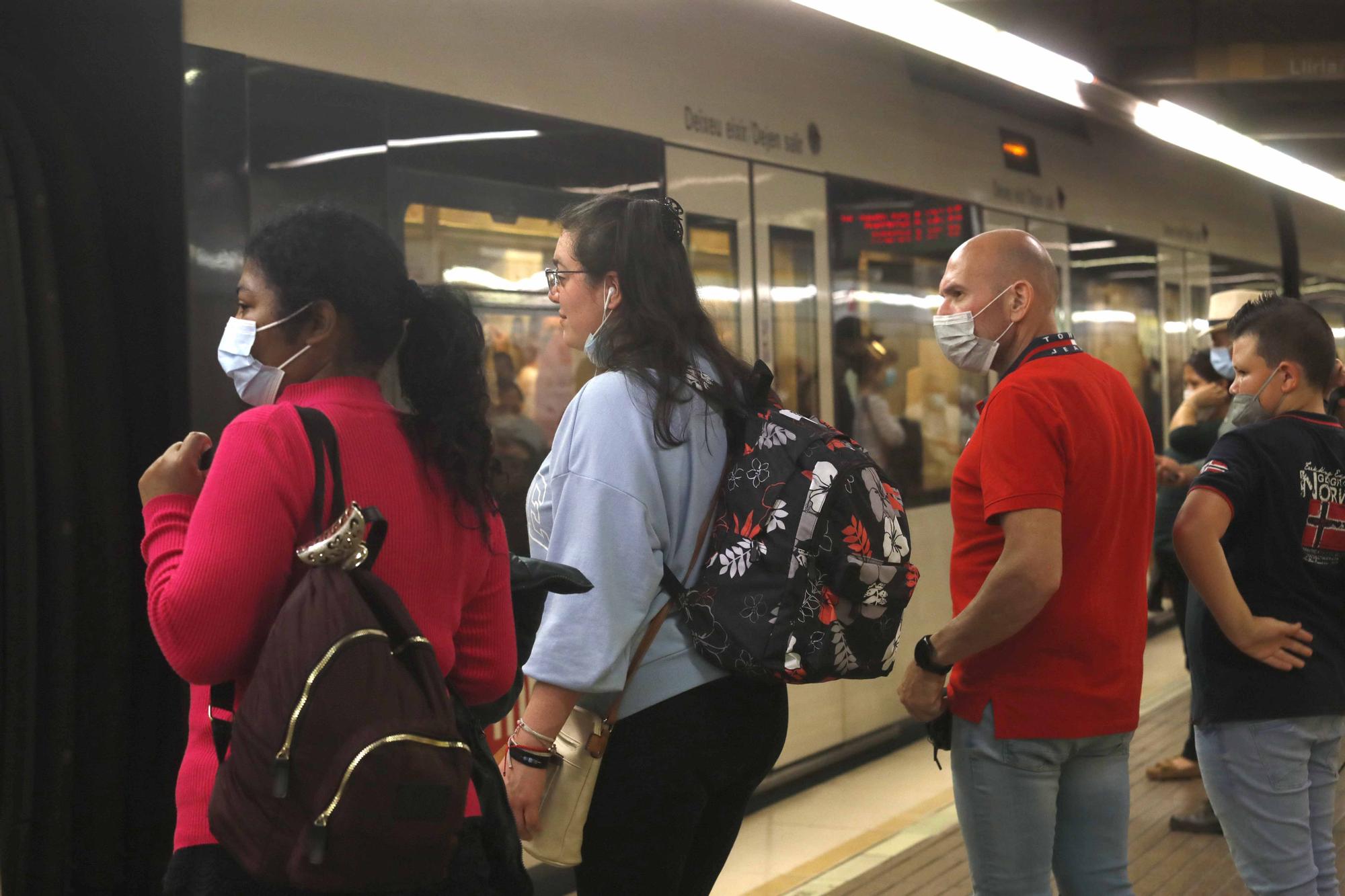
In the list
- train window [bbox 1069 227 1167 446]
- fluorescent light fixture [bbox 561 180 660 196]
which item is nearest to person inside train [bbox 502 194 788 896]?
fluorescent light fixture [bbox 561 180 660 196]

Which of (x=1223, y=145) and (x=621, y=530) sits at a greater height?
(x=1223, y=145)

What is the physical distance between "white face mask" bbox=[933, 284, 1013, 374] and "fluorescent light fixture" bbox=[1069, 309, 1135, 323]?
5.30 metres

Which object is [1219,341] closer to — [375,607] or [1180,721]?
[1180,721]

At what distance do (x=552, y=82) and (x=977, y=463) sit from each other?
2.11 meters

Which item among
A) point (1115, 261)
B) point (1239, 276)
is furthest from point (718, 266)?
point (1239, 276)

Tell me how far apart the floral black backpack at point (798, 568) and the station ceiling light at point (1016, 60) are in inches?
85.3

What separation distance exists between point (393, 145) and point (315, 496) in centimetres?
200

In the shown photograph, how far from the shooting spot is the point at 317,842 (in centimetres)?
136

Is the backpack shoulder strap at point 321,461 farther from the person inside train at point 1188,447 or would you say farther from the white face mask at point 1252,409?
the person inside train at point 1188,447

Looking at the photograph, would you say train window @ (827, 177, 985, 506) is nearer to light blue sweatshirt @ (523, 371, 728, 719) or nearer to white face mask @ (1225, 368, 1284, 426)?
white face mask @ (1225, 368, 1284, 426)

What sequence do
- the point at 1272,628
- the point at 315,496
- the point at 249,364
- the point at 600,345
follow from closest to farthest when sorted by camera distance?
1. the point at 315,496
2. the point at 249,364
3. the point at 600,345
4. the point at 1272,628

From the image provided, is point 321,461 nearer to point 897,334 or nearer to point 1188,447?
point 1188,447

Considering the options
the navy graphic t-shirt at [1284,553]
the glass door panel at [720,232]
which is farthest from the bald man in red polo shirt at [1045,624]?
the glass door panel at [720,232]

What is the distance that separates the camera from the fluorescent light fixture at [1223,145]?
6.58m
